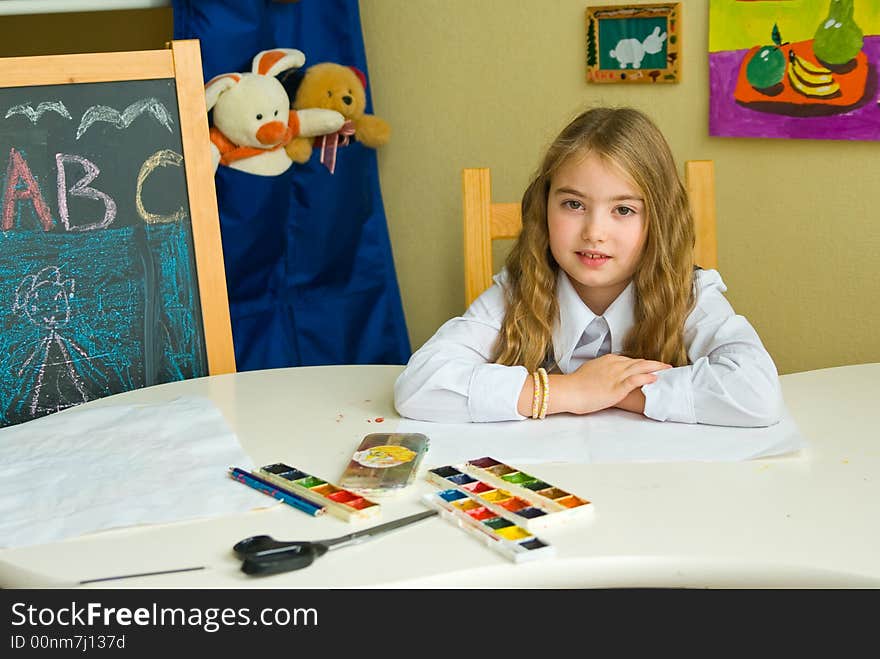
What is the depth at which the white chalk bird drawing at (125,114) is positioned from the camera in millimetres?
1456

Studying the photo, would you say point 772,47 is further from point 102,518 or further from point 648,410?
point 102,518

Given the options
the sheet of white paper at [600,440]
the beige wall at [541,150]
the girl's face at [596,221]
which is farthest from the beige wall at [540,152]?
the sheet of white paper at [600,440]

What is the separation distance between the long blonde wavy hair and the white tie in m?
0.03

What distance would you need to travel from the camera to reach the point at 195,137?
1.50m

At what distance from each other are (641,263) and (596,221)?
0.10 m

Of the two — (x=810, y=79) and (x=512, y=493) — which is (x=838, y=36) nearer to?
(x=810, y=79)

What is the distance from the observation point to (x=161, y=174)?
1.49 metres

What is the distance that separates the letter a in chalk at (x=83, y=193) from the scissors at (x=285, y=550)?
2.35 ft

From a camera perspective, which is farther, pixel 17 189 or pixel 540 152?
pixel 540 152

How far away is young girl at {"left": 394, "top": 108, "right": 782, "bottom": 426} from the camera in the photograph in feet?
4.00

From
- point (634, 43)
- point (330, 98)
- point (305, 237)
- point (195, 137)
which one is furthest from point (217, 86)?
point (634, 43)

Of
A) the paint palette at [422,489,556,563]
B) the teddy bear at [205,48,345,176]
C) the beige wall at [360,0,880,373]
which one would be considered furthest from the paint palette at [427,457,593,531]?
the teddy bear at [205,48,345,176]

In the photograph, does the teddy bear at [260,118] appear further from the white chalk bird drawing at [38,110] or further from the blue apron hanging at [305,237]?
the white chalk bird drawing at [38,110]

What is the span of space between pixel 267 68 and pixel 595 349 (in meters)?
0.97
